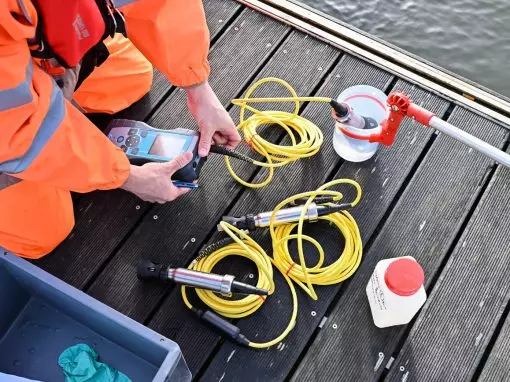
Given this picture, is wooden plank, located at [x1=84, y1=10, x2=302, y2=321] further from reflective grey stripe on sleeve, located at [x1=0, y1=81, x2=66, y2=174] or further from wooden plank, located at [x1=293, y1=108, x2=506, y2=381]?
reflective grey stripe on sleeve, located at [x1=0, y1=81, x2=66, y2=174]

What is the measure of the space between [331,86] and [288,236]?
0.65m

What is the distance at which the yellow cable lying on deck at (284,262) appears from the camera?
168 centimetres

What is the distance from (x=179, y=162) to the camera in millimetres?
1626

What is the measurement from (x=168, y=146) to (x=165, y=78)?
0.47m

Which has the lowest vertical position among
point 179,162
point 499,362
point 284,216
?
point 499,362

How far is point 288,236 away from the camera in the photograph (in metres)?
1.77

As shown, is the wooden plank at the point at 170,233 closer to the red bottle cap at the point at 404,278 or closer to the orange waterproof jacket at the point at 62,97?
the orange waterproof jacket at the point at 62,97

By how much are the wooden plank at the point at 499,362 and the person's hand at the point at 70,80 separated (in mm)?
1403

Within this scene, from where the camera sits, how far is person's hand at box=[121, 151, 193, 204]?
1579 millimetres

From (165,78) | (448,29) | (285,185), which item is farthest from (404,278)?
(448,29)

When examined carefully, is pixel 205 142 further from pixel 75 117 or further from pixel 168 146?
pixel 75 117

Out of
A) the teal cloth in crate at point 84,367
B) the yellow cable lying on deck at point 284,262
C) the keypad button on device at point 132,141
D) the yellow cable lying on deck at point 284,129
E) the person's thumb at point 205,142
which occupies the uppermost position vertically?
the person's thumb at point 205,142

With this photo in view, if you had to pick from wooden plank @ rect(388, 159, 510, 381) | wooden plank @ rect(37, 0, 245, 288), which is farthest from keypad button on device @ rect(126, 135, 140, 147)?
wooden plank @ rect(388, 159, 510, 381)

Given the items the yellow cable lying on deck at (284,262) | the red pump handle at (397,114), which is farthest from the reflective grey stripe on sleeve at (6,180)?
the red pump handle at (397,114)
